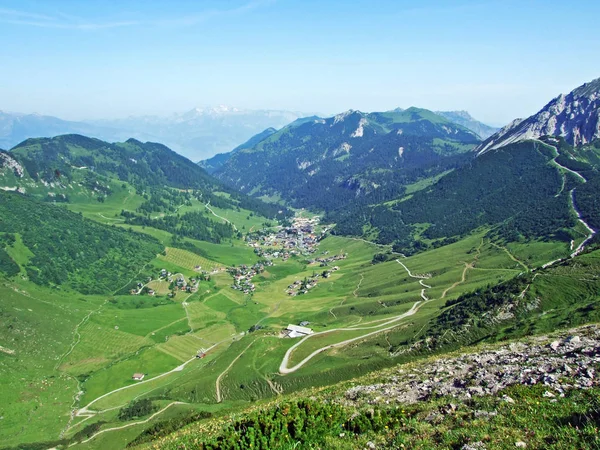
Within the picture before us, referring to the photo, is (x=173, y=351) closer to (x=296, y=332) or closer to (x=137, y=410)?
(x=296, y=332)

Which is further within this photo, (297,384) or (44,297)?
(44,297)

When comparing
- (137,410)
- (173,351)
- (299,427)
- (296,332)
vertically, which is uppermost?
(299,427)

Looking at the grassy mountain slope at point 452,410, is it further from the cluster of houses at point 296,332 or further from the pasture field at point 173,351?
the cluster of houses at point 296,332

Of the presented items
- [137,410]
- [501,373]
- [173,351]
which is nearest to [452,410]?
[501,373]

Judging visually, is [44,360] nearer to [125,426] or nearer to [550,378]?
[125,426]

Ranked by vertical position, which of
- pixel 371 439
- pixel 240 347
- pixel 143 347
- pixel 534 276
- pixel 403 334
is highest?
pixel 371 439

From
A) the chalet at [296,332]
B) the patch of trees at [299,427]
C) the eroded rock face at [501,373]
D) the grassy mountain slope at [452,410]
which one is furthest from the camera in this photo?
the chalet at [296,332]

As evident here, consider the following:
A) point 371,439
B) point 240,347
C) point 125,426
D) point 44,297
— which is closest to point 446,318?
point 240,347

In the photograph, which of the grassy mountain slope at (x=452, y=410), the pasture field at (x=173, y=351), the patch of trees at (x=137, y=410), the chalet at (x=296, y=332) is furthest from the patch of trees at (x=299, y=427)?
the chalet at (x=296, y=332)
